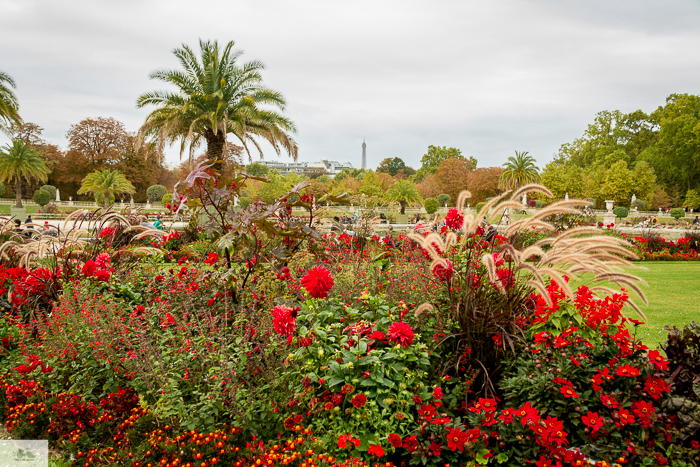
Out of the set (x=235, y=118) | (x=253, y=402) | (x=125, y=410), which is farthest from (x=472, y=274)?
(x=235, y=118)

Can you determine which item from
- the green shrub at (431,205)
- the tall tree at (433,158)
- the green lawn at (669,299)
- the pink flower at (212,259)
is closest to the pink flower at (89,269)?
the pink flower at (212,259)

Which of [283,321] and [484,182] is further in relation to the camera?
[484,182]

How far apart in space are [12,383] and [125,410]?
1.21m

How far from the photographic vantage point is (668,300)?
20.1 ft

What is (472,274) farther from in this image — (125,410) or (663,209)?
(663,209)

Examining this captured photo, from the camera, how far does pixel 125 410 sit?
109 inches

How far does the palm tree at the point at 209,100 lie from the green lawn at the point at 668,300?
13.5 m

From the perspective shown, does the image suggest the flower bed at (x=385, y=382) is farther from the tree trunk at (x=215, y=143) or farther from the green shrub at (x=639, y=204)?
the green shrub at (x=639, y=204)

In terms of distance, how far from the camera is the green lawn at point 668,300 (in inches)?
181

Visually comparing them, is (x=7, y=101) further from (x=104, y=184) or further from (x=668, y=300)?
(x=668, y=300)

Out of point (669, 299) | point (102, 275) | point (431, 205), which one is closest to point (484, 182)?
point (431, 205)

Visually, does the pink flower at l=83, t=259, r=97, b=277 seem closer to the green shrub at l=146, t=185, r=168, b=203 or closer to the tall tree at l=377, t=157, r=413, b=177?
the green shrub at l=146, t=185, r=168, b=203

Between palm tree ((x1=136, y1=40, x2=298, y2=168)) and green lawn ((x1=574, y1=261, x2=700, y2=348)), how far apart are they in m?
13.5

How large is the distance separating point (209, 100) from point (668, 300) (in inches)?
611
